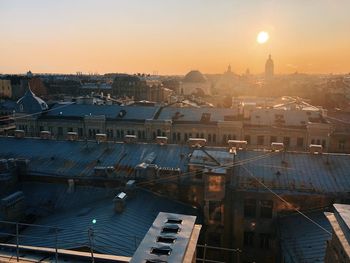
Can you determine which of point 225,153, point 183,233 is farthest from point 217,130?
point 183,233

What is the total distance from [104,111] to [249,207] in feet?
130

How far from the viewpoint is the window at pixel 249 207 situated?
2488 cm

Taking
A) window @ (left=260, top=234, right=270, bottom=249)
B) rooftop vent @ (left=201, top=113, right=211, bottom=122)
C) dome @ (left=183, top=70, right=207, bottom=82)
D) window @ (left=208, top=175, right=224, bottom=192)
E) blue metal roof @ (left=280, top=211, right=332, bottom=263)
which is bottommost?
window @ (left=260, top=234, right=270, bottom=249)

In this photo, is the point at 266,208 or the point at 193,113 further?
the point at 193,113

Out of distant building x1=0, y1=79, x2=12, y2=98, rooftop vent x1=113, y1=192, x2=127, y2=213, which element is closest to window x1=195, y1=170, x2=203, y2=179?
rooftop vent x1=113, y1=192, x2=127, y2=213

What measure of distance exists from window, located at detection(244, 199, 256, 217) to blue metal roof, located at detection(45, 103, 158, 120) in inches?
1343

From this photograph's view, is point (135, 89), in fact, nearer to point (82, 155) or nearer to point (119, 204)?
point (82, 155)

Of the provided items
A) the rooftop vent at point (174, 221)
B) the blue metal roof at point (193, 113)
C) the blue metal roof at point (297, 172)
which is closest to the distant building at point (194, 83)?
the blue metal roof at point (193, 113)

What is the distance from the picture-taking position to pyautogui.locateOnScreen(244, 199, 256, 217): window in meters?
24.9

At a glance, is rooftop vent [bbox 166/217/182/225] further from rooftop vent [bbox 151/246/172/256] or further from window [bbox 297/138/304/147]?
window [bbox 297/138/304/147]

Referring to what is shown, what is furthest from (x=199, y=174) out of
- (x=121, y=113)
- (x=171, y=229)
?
(x=121, y=113)

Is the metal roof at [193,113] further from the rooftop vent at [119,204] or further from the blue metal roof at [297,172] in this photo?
the rooftop vent at [119,204]

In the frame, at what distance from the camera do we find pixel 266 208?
24750 millimetres

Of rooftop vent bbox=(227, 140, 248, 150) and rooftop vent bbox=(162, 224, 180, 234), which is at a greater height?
rooftop vent bbox=(162, 224, 180, 234)
